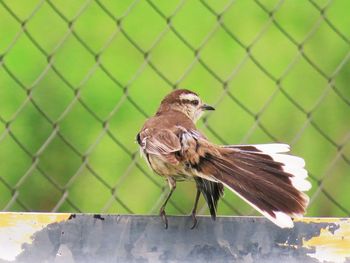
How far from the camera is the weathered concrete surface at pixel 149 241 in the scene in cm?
298

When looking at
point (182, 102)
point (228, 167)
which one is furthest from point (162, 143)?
point (182, 102)

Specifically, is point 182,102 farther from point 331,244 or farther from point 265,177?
point 331,244

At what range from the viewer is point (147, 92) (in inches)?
228

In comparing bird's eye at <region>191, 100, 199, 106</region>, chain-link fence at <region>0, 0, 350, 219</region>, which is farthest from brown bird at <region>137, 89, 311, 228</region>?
chain-link fence at <region>0, 0, 350, 219</region>

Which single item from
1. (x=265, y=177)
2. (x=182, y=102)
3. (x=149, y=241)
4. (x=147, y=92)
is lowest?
(x=149, y=241)

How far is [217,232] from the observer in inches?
121

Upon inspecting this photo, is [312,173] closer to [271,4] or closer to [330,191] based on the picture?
[330,191]

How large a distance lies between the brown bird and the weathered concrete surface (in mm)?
67

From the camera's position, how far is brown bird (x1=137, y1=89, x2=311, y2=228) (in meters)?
3.29

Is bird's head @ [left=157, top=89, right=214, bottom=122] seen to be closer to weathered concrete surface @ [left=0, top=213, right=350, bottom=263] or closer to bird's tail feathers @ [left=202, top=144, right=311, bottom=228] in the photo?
bird's tail feathers @ [left=202, top=144, right=311, bottom=228]

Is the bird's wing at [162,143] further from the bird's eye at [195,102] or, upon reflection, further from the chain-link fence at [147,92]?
the chain-link fence at [147,92]

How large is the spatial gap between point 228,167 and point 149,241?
633mm

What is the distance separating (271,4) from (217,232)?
3.13 meters

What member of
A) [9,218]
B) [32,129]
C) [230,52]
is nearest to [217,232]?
[9,218]
